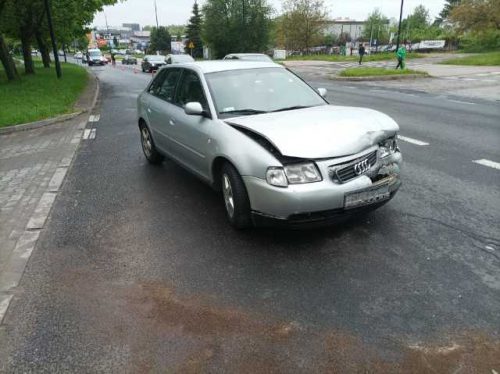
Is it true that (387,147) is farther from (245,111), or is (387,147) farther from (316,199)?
(245,111)

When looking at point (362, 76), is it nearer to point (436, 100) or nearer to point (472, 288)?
point (436, 100)

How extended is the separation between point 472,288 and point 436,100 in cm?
1269

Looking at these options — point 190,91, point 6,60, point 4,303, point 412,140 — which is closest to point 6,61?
point 6,60

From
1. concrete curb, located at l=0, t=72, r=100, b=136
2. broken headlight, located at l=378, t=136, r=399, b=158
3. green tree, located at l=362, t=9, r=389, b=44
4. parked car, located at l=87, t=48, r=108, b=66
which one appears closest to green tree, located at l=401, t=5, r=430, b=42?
green tree, located at l=362, t=9, r=389, b=44

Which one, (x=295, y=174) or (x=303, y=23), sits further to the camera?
(x=303, y=23)

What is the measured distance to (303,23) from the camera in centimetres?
6675


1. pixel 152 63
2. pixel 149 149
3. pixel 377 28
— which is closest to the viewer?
Result: pixel 149 149

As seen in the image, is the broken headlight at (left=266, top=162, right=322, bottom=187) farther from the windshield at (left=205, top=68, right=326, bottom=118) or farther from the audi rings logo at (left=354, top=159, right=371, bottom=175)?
the windshield at (left=205, top=68, right=326, bottom=118)

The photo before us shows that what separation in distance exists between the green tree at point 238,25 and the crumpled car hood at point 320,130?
54.4 meters

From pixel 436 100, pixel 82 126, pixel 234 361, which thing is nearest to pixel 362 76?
pixel 436 100

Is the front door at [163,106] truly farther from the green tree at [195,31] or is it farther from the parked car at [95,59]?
the green tree at [195,31]

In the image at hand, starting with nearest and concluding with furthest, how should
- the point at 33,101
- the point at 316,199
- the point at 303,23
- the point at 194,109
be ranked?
the point at 316,199 → the point at 194,109 → the point at 33,101 → the point at 303,23

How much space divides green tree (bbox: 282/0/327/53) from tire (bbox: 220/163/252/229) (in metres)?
67.3

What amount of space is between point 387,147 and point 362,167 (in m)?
0.60
